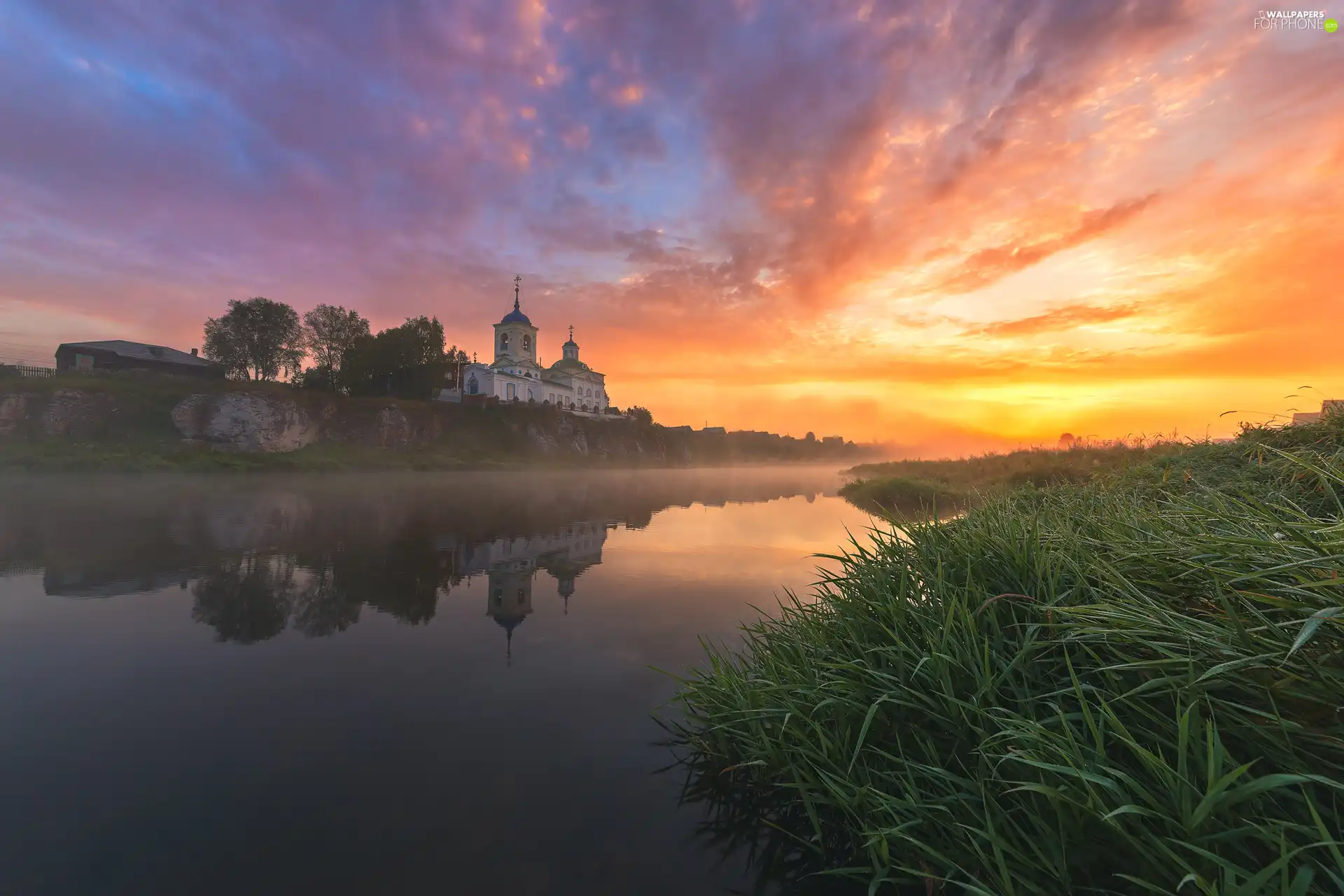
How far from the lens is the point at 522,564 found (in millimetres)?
13617

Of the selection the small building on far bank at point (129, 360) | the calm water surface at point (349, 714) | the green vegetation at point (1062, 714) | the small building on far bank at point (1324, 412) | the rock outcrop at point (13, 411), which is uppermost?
the small building on far bank at point (129, 360)

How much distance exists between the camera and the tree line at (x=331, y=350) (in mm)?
62781

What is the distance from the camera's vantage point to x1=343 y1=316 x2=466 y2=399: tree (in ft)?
220

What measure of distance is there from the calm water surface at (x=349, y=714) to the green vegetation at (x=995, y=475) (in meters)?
5.69

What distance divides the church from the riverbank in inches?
358

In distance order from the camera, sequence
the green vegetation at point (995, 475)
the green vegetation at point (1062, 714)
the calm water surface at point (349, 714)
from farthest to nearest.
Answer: the green vegetation at point (995, 475) < the calm water surface at point (349, 714) < the green vegetation at point (1062, 714)

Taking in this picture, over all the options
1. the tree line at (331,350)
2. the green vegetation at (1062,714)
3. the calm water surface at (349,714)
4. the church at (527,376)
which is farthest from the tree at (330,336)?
the green vegetation at (1062,714)

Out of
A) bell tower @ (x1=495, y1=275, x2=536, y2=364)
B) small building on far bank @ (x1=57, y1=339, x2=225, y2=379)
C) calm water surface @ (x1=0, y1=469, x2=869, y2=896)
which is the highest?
bell tower @ (x1=495, y1=275, x2=536, y2=364)

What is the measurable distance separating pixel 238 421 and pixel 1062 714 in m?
63.6

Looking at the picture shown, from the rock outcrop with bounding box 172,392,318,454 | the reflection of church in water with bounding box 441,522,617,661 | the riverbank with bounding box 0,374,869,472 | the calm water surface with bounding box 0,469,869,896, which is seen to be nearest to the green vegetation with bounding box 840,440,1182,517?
the calm water surface with bounding box 0,469,869,896

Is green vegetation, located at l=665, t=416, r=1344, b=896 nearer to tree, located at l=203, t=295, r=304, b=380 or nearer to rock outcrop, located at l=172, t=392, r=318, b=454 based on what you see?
rock outcrop, located at l=172, t=392, r=318, b=454

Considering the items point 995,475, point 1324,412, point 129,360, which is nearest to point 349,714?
point 1324,412

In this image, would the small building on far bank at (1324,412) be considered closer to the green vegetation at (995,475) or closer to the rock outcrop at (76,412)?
the green vegetation at (995,475)

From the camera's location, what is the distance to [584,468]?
7438 centimetres
